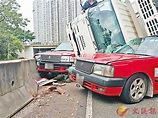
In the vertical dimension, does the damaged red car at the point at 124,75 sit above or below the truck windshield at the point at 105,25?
below

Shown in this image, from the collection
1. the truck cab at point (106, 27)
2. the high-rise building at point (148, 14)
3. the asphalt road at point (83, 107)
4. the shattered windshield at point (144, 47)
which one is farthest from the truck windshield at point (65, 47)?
the asphalt road at point (83, 107)

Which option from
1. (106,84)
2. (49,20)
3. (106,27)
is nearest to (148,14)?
(106,27)

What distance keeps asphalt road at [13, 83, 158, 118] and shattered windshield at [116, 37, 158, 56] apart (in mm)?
1121

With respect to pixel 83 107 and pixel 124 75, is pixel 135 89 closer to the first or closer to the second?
pixel 124 75

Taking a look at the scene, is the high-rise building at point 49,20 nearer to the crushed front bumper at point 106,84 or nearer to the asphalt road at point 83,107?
the asphalt road at point 83,107

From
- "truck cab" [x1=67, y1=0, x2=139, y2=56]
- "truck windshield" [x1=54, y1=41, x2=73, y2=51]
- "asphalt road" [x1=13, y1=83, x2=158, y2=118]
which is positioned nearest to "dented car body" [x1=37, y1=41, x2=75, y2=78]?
"truck cab" [x1=67, y1=0, x2=139, y2=56]

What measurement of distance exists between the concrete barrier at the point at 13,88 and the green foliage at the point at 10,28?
25.6 metres

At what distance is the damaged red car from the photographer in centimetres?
371

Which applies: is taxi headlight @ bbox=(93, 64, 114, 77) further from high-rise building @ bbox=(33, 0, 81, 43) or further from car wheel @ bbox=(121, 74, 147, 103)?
high-rise building @ bbox=(33, 0, 81, 43)

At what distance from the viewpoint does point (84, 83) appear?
427 cm

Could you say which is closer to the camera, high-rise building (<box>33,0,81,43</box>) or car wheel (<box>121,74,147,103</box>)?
car wheel (<box>121,74,147,103</box>)

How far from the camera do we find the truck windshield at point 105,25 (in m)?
6.18

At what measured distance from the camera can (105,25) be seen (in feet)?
21.1

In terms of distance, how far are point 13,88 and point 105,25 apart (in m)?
4.05
